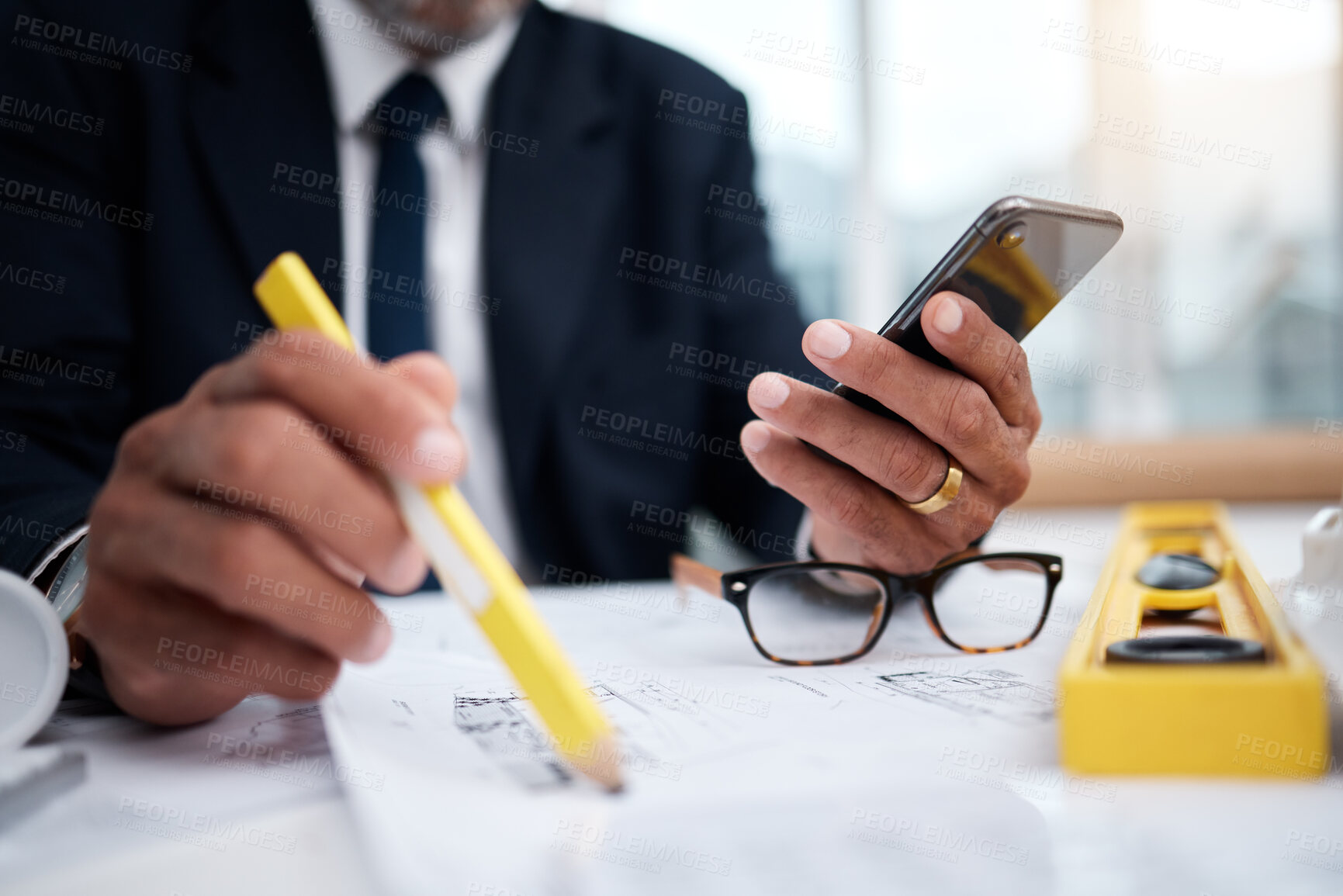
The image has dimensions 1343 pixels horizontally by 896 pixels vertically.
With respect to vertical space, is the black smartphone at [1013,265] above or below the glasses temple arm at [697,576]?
above

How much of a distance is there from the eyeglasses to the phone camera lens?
0.21 metres

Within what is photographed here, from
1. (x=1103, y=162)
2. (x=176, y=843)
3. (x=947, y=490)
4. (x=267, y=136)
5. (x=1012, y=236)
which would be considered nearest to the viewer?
(x=176, y=843)

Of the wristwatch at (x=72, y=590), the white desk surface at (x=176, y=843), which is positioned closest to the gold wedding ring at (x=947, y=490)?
the white desk surface at (x=176, y=843)

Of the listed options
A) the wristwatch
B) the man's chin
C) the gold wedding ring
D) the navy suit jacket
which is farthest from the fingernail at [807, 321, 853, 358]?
the man's chin

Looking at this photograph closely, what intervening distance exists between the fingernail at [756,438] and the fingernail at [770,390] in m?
0.06

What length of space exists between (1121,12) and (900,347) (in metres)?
2.42

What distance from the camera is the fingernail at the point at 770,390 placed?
483 millimetres

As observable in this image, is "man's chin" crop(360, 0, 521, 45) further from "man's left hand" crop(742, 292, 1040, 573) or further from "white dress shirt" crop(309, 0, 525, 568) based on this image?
"man's left hand" crop(742, 292, 1040, 573)

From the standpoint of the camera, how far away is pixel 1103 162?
2.32 meters

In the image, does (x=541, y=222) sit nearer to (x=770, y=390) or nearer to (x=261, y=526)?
(x=770, y=390)

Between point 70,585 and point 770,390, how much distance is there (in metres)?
0.41

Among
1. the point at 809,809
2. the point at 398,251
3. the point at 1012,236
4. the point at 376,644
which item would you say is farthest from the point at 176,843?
the point at 398,251

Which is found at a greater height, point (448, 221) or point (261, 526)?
point (448, 221)

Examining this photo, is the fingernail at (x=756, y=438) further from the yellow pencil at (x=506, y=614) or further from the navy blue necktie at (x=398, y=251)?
the navy blue necktie at (x=398, y=251)
